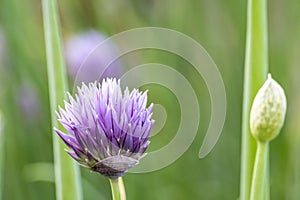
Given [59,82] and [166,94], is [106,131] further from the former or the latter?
[166,94]

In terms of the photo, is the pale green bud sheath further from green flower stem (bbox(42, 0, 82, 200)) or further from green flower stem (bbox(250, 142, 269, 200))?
green flower stem (bbox(42, 0, 82, 200))

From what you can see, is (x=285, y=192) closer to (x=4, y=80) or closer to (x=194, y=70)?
(x=194, y=70)

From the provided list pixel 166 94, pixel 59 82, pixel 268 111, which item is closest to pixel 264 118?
pixel 268 111

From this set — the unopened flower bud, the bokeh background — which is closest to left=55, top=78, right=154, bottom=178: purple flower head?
the unopened flower bud

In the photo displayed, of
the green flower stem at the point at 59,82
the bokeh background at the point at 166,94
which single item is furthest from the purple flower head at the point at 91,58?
the green flower stem at the point at 59,82

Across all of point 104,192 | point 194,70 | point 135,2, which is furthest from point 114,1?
point 104,192

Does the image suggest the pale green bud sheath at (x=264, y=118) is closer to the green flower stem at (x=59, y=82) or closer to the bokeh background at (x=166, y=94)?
the green flower stem at (x=59, y=82)

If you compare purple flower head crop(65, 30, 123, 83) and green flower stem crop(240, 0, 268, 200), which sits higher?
purple flower head crop(65, 30, 123, 83)
